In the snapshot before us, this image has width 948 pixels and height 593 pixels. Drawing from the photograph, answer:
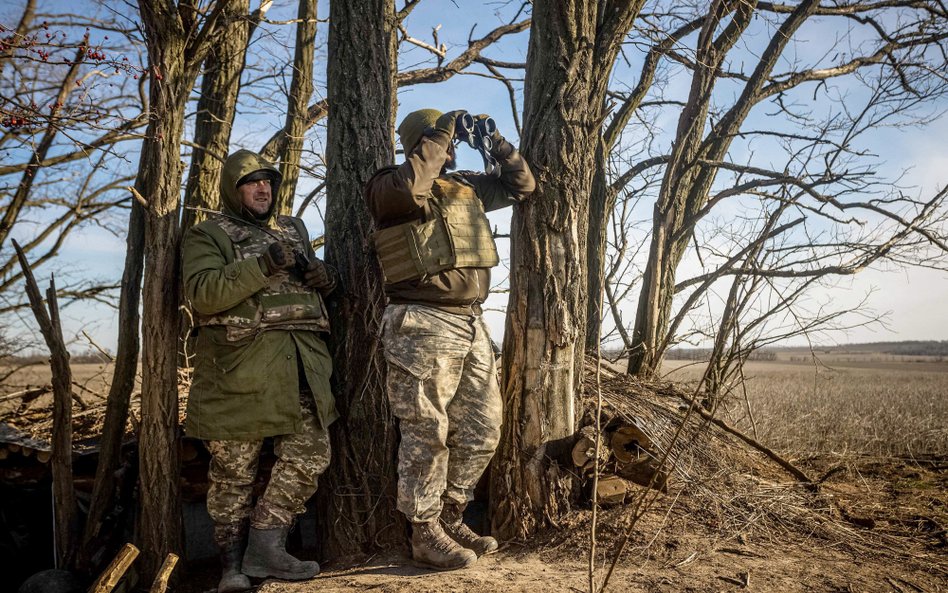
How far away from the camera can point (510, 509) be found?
3.89m

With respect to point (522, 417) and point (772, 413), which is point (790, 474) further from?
point (772, 413)

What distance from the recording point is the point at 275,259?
3.40 meters

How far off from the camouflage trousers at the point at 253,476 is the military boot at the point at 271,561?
0.06 meters

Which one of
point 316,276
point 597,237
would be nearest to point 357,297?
point 316,276

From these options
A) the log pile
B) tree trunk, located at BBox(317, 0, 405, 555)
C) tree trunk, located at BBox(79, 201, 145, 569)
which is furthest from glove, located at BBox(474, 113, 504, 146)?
tree trunk, located at BBox(79, 201, 145, 569)

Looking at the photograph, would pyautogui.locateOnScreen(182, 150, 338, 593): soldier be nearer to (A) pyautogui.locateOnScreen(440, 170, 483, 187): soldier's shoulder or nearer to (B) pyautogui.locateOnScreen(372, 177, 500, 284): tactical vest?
(B) pyautogui.locateOnScreen(372, 177, 500, 284): tactical vest

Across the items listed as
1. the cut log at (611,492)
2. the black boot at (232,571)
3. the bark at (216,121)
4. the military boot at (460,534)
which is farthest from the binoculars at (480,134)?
the bark at (216,121)

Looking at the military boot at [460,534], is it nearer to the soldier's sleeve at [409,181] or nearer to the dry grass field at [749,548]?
the dry grass field at [749,548]

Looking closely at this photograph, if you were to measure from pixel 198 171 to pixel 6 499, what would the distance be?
11.3 feet

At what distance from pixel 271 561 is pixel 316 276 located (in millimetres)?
1582

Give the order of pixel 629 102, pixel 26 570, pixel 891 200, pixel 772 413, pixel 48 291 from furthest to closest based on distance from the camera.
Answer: pixel 772 413 → pixel 629 102 → pixel 891 200 → pixel 26 570 → pixel 48 291

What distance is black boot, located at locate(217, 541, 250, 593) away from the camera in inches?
136

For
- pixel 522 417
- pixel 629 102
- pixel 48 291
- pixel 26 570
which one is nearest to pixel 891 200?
pixel 629 102

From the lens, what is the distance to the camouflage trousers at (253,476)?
357 centimetres
